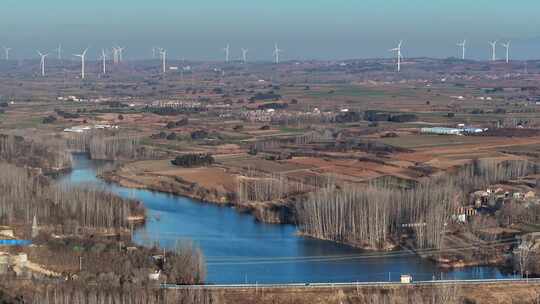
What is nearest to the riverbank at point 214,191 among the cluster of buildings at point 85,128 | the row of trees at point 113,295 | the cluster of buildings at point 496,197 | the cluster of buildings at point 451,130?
the cluster of buildings at point 496,197

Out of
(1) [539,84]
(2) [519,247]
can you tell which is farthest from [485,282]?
(1) [539,84]

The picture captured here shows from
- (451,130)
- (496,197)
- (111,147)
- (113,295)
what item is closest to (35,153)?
(111,147)

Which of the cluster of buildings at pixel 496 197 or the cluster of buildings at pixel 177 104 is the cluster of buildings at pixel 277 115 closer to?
the cluster of buildings at pixel 177 104

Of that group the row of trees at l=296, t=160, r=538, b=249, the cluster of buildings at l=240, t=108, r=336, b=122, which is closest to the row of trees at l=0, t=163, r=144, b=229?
the row of trees at l=296, t=160, r=538, b=249

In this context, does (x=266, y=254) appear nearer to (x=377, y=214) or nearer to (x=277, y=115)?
(x=377, y=214)

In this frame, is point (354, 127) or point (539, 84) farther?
point (539, 84)

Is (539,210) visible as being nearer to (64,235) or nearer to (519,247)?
(519,247)

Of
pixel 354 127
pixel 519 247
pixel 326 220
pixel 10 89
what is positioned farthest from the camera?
pixel 10 89

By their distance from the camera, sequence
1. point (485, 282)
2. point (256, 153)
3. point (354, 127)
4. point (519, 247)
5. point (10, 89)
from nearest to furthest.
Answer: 1. point (485, 282)
2. point (519, 247)
3. point (256, 153)
4. point (354, 127)
5. point (10, 89)

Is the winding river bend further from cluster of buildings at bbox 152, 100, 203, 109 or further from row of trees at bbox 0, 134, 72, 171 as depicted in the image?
cluster of buildings at bbox 152, 100, 203, 109
